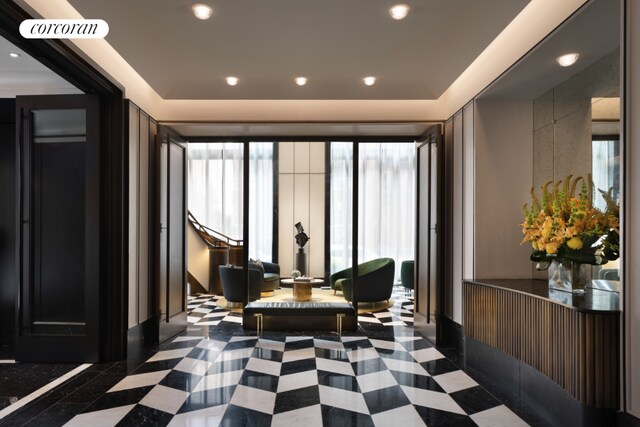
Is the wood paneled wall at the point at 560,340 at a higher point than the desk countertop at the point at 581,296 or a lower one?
lower

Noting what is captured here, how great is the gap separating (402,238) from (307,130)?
508 cm

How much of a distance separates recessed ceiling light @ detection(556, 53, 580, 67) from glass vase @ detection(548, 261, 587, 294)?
153 centimetres

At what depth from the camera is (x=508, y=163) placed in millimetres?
4348

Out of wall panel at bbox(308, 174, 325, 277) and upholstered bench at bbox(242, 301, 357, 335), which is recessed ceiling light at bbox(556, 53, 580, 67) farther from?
wall panel at bbox(308, 174, 325, 277)

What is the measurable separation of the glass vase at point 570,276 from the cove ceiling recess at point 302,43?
1.84 metres

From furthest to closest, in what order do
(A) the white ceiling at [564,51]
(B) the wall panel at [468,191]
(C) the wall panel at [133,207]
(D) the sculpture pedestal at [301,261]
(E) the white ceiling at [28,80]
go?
1. (D) the sculpture pedestal at [301,261]
2. (C) the wall panel at [133,207]
3. (B) the wall panel at [468,191]
4. (E) the white ceiling at [28,80]
5. (A) the white ceiling at [564,51]

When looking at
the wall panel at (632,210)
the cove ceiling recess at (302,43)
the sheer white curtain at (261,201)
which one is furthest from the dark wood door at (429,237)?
the wall panel at (632,210)

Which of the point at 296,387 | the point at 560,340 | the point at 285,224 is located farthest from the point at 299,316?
the point at 560,340

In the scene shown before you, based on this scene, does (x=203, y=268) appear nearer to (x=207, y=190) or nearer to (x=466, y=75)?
(x=207, y=190)

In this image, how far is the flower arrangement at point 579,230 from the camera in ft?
9.68

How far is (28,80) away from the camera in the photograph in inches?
182

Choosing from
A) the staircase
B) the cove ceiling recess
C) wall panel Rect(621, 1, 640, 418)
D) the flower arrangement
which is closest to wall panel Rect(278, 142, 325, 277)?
the cove ceiling recess

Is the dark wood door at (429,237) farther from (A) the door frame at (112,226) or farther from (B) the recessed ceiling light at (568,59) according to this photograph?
(A) the door frame at (112,226)

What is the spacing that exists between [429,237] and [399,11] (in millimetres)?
2861
